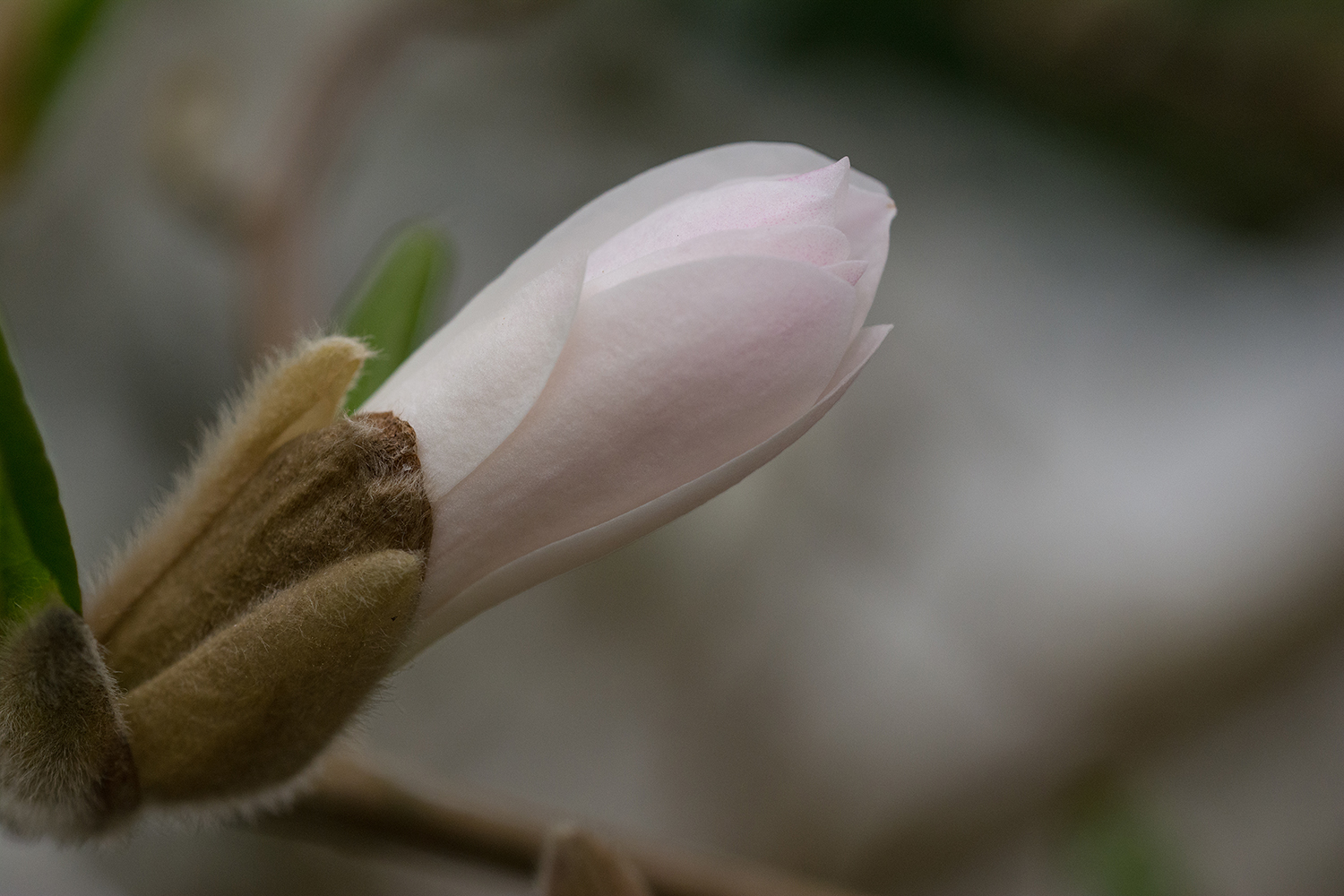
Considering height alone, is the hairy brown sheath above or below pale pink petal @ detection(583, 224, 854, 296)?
below

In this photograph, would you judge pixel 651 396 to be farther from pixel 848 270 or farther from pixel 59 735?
pixel 59 735

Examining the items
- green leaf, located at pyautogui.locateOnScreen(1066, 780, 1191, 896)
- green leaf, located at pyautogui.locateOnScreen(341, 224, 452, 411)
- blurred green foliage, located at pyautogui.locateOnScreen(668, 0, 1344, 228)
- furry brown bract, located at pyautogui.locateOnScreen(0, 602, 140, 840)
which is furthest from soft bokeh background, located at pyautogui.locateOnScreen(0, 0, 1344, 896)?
furry brown bract, located at pyautogui.locateOnScreen(0, 602, 140, 840)

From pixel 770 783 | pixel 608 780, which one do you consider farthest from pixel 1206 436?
pixel 608 780

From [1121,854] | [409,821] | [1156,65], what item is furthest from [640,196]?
[1156,65]

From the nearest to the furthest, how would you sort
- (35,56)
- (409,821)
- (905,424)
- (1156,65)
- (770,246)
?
(770,246) < (409,821) < (35,56) < (1156,65) < (905,424)

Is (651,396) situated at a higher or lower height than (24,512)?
higher

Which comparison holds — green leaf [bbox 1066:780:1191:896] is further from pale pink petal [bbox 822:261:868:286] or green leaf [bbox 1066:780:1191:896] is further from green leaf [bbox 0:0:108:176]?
green leaf [bbox 0:0:108:176]

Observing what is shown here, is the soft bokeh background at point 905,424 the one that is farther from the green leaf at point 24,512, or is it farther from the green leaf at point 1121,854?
the green leaf at point 24,512

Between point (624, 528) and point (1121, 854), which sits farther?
point (1121, 854)
